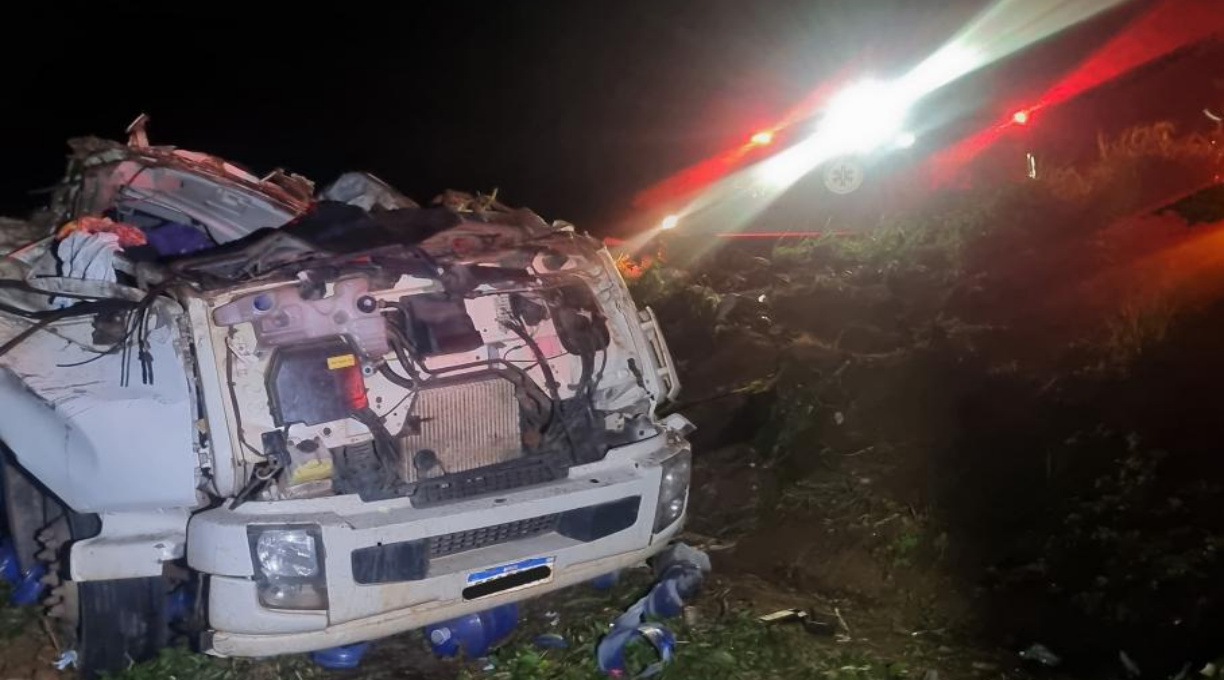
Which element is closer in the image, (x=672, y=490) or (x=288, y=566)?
(x=288, y=566)

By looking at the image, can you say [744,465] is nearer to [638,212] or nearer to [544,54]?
[638,212]

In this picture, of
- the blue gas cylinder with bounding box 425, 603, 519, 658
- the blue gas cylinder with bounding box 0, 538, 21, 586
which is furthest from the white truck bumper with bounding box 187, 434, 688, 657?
the blue gas cylinder with bounding box 0, 538, 21, 586

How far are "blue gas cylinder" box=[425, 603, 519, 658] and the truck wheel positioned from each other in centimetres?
102

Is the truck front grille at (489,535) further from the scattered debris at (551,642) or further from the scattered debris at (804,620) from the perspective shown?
the scattered debris at (804,620)

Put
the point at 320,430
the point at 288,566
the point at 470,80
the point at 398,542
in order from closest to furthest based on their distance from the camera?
the point at 288,566
the point at 398,542
the point at 320,430
the point at 470,80

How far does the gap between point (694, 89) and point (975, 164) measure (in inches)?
436

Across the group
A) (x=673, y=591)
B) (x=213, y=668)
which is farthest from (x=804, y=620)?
(x=213, y=668)

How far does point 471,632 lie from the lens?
398cm

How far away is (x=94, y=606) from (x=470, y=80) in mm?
19934

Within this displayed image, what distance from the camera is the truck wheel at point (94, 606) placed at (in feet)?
11.2

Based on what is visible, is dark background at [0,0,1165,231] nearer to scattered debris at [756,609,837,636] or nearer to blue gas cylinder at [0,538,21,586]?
scattered debris at [756,609,837,636]

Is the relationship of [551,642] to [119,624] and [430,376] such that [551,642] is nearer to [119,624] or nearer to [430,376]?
[430,376]

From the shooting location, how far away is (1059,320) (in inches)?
261

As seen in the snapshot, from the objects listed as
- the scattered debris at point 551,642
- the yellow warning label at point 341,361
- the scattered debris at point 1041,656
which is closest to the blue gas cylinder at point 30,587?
the yellow warning label at point 341,361
